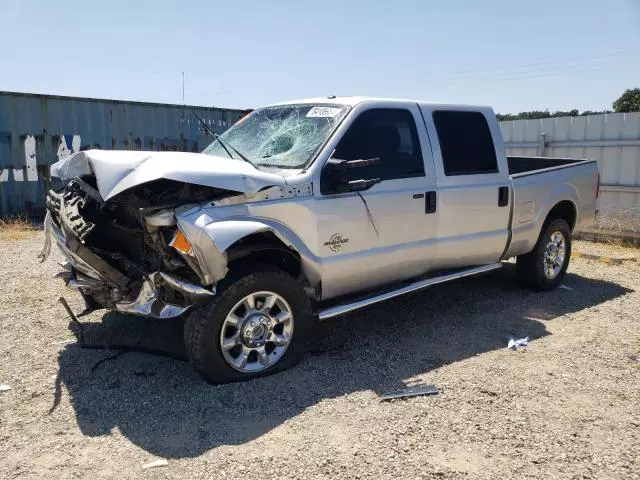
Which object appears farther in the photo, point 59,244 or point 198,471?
point 59,244

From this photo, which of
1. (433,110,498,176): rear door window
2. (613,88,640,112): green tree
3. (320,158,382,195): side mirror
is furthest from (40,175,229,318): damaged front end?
(613,88,640,112): green tree

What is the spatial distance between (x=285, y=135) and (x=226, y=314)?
166 cm

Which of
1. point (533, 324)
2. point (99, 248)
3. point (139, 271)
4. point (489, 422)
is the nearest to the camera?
point (489, 422)

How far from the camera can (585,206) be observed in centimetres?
654

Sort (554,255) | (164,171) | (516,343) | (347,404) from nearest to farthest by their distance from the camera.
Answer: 1. (164,171)
2. (347,404)
3. (516,343)
4. (554,255)

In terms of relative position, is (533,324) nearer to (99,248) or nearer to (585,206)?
(585,206)

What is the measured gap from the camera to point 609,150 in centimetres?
945

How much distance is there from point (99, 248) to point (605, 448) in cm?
357

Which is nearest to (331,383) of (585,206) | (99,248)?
(99,248)

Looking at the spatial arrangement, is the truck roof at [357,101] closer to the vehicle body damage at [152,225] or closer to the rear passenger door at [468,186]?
the rear passenger door at [468,186]

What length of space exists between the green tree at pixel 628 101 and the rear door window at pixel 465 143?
3604 centimetres

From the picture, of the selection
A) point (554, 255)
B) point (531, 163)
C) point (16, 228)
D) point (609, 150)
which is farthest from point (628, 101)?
point (16, 228)

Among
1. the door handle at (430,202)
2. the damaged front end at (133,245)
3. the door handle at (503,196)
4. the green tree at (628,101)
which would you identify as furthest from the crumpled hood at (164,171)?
the green tree at (628,101)

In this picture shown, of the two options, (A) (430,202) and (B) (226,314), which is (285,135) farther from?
(B) (226,314)
